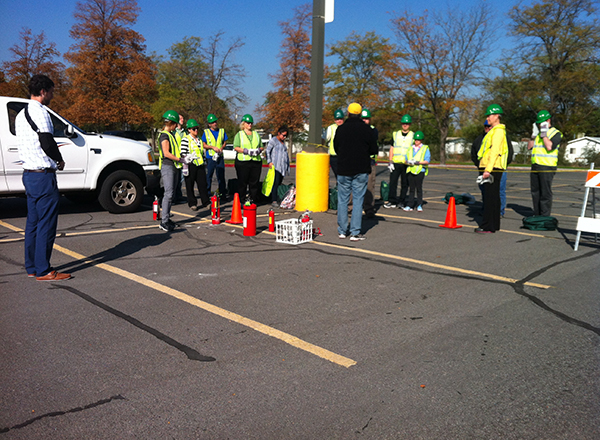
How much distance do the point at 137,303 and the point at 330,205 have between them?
23.6 feet

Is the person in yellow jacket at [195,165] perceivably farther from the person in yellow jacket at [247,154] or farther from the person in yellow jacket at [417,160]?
the person in yellow jacket at [417,160]

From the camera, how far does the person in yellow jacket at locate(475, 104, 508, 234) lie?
338 inches

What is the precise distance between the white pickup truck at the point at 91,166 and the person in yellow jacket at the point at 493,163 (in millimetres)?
6851

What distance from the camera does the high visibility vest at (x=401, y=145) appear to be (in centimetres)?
1114

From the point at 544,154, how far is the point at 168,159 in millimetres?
7235

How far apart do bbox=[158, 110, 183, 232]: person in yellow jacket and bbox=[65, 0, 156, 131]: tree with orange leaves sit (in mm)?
22505

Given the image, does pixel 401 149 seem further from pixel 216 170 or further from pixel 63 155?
pixel 63 155

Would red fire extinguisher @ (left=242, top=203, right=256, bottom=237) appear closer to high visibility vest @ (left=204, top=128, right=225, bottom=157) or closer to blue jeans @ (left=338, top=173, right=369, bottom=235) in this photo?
blue jeans @ (left=338, top=173, right=369, bottom=235)

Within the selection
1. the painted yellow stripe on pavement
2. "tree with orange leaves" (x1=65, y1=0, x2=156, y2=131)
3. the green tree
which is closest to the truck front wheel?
the painted yellow stripe on pavement

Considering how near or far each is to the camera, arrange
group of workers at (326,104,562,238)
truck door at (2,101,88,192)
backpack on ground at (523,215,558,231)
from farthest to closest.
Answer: backpack on ground at (523,215,558,231), truck door at (2,101,88,192), group of workers at (326,104,562,238)

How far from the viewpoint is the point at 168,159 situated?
864 centimetres

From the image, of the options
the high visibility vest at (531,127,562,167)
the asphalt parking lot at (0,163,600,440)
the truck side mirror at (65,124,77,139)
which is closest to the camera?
the asphalt parking lot at (0,163,600,440)

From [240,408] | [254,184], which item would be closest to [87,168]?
[254,184]

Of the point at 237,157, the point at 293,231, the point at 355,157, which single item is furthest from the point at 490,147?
the point at 237,157
